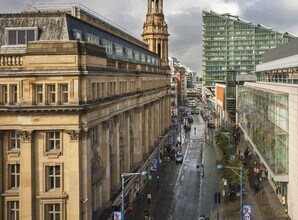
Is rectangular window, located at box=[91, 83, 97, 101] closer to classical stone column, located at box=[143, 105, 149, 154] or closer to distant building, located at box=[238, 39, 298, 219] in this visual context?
distant building, located at box=[238, 39, 298, 219]

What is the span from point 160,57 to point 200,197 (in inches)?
2656

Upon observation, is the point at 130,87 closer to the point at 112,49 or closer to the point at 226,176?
the point at 112,49

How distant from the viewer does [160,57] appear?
427ft

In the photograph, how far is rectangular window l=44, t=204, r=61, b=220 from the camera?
1607 inches

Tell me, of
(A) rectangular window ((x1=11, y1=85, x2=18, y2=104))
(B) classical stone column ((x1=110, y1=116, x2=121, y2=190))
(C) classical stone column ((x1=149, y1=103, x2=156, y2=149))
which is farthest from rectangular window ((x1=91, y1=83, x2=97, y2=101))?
(C) classical stone column ((x1=149, y1=103, x2=156, y2=149))

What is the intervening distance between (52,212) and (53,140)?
6.72 meters

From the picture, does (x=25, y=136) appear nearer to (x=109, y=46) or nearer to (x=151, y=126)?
(x=109, y=46)

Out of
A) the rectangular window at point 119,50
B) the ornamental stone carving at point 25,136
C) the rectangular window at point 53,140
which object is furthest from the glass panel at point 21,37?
the rectangular window at point 119,50

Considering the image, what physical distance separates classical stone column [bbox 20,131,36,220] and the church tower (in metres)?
91.2

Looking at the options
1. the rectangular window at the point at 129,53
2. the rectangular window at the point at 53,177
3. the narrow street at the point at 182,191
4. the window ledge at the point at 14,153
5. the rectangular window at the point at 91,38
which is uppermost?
the rectangular window at the point at 129,53

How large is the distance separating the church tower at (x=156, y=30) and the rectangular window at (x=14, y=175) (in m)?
90.8

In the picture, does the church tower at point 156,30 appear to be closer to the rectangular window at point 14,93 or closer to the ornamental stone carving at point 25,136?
the rectangular window at point 14,93

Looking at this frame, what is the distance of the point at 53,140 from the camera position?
4059 centimetres

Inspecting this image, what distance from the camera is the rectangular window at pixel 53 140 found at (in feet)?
133
